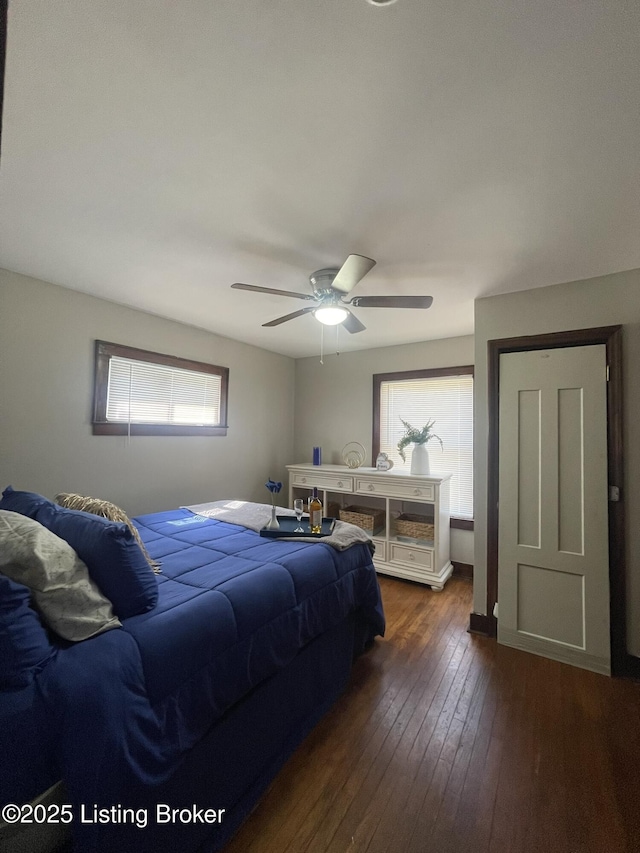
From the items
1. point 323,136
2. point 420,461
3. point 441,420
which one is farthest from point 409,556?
point 323,136

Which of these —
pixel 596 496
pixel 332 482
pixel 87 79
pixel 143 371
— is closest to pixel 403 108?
pixel 87 79

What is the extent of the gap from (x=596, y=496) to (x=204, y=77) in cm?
286

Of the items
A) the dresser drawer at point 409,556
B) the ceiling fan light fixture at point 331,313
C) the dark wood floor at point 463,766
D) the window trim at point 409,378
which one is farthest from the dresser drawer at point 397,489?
the ceiling fan light fixture at point 331,313

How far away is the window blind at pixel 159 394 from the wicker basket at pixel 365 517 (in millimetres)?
1715

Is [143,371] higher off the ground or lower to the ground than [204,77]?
lower

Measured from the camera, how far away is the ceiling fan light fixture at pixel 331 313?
240 centimetres

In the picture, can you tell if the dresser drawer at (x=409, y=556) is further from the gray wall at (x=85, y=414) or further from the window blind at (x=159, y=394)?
the window blind at (x=159, y=394)

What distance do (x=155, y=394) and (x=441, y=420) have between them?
9.49ft

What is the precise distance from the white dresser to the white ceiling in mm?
1963

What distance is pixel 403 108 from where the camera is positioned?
128 centimetres

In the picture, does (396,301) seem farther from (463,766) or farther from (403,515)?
(403,515)

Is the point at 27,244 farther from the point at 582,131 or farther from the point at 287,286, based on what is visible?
the point at 582,131

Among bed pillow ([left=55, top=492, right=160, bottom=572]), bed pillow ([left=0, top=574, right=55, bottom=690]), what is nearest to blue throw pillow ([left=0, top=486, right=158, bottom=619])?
bed pillow ([left=0, top=574, right=55, bottom=690])

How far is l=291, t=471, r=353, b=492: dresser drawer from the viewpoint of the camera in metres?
4.01
